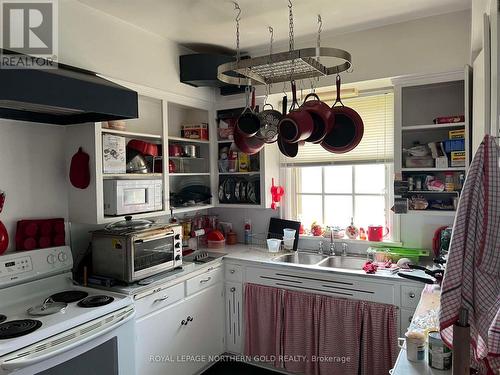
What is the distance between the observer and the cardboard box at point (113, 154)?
2.30 m

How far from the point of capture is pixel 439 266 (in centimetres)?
234

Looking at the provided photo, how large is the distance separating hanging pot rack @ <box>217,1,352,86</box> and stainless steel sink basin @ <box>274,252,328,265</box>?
1.57 metres

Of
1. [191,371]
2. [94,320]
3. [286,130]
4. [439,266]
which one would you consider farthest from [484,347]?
[191,371]

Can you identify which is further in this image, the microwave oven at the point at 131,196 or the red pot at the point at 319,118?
the microwave oven at the point at 131,196

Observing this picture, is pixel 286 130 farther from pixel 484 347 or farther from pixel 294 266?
pixel 484 347

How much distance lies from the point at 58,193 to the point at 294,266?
1.69 metres

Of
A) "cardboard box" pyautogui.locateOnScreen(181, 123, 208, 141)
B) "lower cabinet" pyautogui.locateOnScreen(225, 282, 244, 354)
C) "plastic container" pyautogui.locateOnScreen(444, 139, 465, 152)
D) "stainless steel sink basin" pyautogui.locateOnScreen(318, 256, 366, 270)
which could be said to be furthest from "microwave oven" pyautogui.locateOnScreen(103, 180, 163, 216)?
"plastic container" pyautogui.locateOnScreen(444, 139, 465, 152)

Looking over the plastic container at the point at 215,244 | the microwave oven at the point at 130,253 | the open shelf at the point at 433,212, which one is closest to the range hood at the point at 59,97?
the microwave oven at the point at 130,253

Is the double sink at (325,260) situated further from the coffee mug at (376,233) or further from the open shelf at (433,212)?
the open shelf at (433,212)

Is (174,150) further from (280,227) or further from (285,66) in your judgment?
(285,66)

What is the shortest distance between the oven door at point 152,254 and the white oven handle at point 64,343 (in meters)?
0.30

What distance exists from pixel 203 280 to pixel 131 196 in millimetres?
859

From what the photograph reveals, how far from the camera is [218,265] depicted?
294 centimetres

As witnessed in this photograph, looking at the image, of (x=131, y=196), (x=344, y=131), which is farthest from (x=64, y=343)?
(x=344, y=131)
